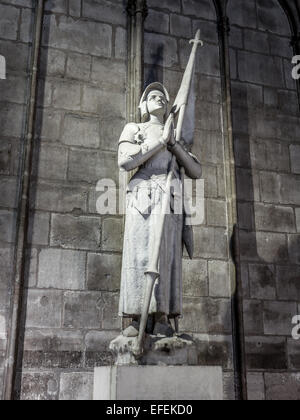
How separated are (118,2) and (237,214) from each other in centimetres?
282

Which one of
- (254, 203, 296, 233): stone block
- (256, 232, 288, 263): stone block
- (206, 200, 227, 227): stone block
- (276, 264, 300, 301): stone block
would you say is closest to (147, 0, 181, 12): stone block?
(206, 200, 227, 227): stone block

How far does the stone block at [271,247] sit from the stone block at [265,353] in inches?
33.4

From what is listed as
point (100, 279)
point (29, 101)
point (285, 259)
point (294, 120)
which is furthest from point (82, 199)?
point (294, 120)

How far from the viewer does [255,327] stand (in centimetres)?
542

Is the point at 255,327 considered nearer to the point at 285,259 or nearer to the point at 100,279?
the point at 285,259

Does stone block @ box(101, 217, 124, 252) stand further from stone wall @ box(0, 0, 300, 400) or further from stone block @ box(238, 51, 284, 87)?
stone block @ box(238, 51, 284, 87)

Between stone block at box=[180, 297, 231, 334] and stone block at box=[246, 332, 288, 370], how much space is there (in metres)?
0.31

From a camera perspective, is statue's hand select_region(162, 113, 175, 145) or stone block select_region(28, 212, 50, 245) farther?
stone block select_region(28, 212, 50, 245)

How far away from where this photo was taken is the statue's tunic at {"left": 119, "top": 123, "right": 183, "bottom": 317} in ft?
12.3

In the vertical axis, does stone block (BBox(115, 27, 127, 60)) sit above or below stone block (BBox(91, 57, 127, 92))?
above

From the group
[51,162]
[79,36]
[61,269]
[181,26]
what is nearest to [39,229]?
[61,269]

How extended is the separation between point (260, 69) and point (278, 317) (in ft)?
9.83

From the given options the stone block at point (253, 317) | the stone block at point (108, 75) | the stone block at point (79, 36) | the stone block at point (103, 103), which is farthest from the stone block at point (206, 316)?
the stone block at point (79, 36)
